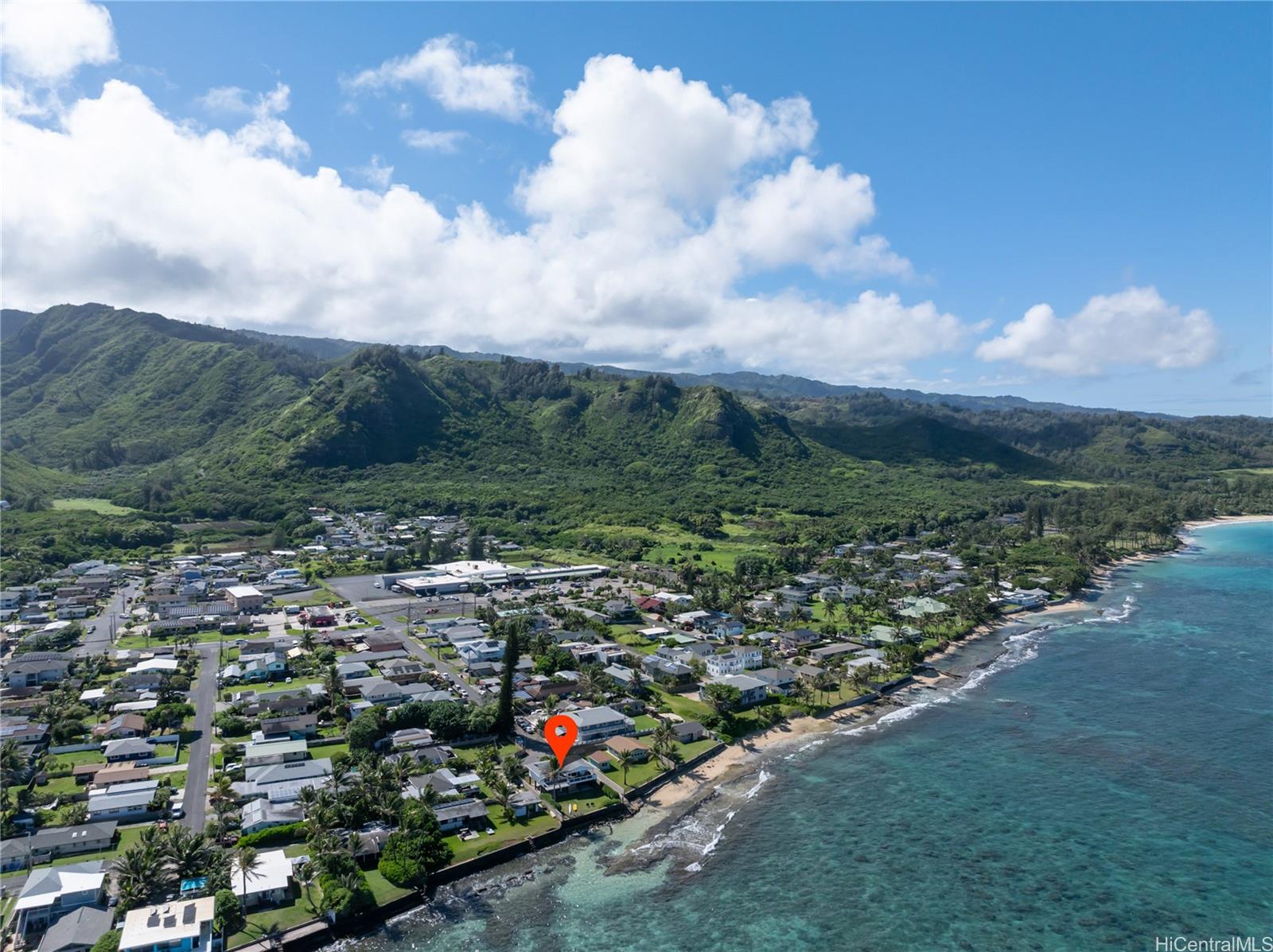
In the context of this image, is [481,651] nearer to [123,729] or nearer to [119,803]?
[123,729]

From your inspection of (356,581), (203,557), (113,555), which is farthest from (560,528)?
(113,555)

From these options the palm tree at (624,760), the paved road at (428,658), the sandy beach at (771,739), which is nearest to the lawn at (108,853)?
the paved road at (428,658)

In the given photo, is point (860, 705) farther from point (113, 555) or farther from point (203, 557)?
point (113, 555)

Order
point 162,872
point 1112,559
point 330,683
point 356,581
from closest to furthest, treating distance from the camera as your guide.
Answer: point 162,872, point 330,683, point 356,581, point 1112,559

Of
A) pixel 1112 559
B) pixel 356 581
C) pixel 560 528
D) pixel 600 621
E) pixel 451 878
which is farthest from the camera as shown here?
pixel 560 528

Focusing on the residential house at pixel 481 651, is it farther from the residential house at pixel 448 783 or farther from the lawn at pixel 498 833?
the lawn at pixel 498 833

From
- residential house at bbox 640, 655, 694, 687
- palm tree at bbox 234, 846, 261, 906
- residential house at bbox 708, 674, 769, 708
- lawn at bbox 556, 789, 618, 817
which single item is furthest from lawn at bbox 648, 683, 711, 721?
palm tree at bbox 234, 846, 261, 906
